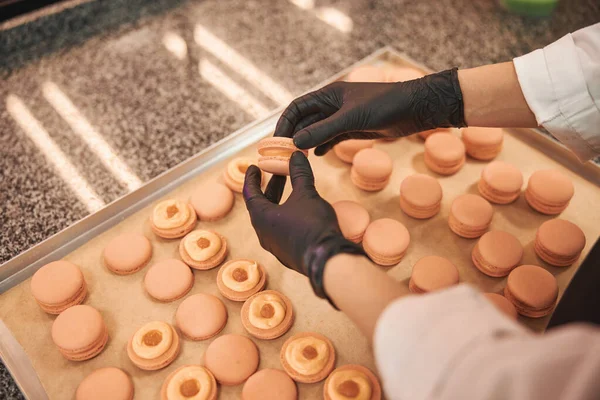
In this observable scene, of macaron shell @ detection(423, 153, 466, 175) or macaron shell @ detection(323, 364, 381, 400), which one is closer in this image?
macaron shell @ detection(323, 364, 381, 400)

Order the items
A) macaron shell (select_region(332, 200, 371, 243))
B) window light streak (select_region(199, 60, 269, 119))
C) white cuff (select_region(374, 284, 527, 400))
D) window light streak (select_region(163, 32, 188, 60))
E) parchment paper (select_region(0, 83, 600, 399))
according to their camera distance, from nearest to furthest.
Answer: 1. white cuff (select_region(374, 284, 527, 400))
2. parchment paper (select_region(0, 83, 600, 399))
3. macaron shell (select_region(332, 200, 371, 243))
4. window light streak (select_region(199, 60, 269, 119))
5. window light streak (select_region(163, 32, 188, 60))

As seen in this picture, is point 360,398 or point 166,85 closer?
point 360,398

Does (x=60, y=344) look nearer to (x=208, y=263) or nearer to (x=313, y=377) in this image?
(x=208, y=263)

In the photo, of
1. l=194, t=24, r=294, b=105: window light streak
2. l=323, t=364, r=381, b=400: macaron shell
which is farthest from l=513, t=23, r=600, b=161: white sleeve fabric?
l=194, t=24, r=294, b=105: window light streak

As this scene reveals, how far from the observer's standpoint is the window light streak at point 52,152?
82.9 inches

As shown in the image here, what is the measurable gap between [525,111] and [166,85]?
173cm

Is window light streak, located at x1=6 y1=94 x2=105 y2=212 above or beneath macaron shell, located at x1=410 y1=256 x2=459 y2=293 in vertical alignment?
beneath

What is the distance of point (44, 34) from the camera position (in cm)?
274

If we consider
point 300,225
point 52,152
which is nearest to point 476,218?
point 300,225

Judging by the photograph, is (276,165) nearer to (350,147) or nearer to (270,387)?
(350,147)

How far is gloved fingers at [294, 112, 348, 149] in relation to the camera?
5.51 ft

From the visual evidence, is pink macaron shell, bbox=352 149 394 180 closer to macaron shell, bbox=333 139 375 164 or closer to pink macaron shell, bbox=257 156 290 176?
macaron shell, bbox=333 139 375 164

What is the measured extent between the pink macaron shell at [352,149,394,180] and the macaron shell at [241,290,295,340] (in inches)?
25.6

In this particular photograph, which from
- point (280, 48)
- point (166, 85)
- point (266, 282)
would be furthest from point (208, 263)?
point (280, 48)
